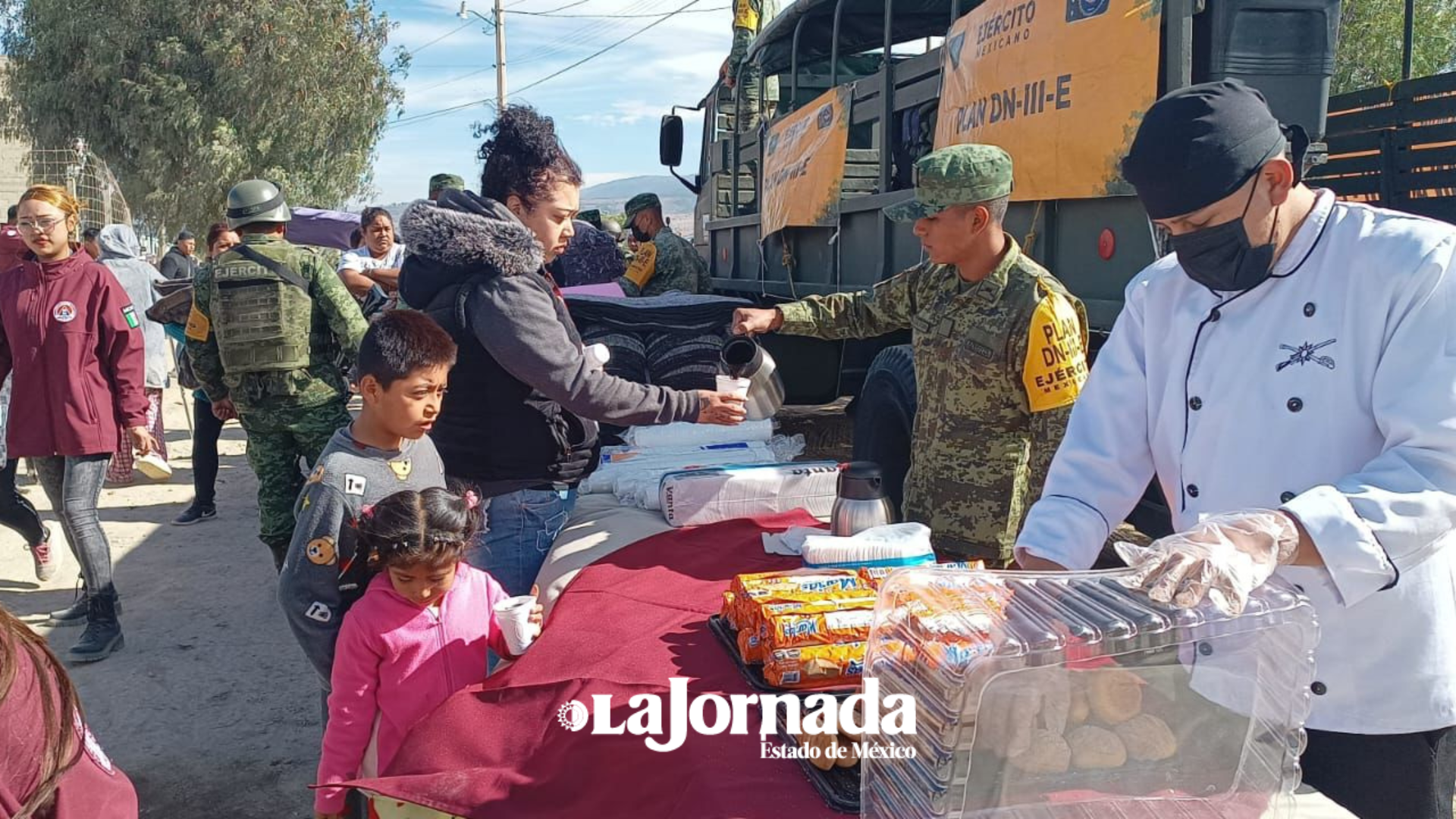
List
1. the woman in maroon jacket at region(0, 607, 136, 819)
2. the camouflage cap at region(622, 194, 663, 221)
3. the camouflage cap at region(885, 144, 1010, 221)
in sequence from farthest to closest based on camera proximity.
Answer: the camouflage cap at region(622, 194, 663, 221)
the camouflage cap at region(885, 144, 1010, 221)
the woman in maroon jacket at region(0, 607, 136, 819)

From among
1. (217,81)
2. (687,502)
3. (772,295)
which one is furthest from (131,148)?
(687,502)

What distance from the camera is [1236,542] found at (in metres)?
1.31

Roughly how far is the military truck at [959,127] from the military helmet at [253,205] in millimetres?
2501

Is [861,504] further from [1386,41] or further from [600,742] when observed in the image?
[1386,41]

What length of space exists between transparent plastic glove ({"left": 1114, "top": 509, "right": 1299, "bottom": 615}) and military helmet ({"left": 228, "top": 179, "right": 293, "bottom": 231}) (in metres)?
3.81

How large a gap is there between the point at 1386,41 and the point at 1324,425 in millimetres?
13474

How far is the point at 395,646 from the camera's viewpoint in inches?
86.4

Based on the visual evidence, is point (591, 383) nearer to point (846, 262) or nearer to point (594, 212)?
point (846, 262)

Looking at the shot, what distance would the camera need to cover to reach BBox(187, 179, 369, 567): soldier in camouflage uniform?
4000 mm

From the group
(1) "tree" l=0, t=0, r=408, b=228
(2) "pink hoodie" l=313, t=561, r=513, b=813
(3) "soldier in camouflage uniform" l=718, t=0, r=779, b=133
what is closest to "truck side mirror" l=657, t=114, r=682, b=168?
(3) "soldier in camouflage uniform" l=718, t=0, r=779, b=133

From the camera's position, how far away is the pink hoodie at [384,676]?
2174mm

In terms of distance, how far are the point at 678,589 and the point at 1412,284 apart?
167cm

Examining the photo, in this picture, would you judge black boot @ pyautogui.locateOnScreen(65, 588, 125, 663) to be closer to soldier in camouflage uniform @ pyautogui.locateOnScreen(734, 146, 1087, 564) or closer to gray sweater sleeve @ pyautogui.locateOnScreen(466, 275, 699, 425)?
gray sweater sleeve @ pyautogui.locateOnScreen(466, 275, 699, 425)

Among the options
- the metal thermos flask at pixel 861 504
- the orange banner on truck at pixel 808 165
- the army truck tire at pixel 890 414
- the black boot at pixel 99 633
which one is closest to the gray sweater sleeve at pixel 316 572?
the metal thermos flask at pixel 861 504
